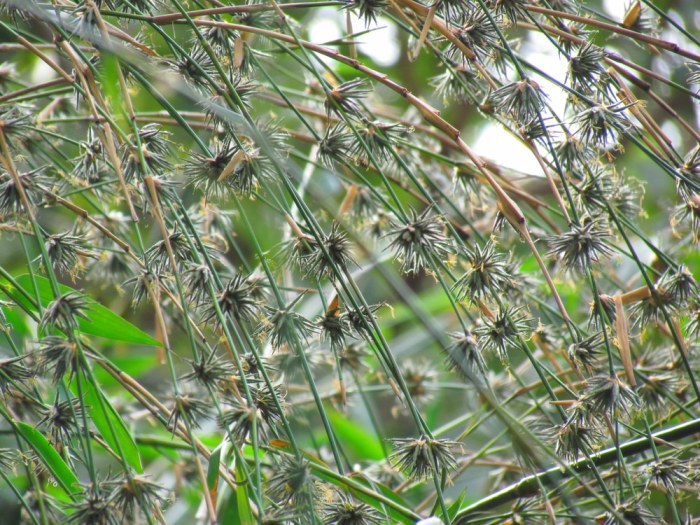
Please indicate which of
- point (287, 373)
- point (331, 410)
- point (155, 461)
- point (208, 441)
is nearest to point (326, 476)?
point (287, 373)

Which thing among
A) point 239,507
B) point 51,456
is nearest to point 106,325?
point 51,456

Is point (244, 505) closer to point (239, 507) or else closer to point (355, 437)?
point (239, 507)

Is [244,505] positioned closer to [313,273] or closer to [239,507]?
[239,507]

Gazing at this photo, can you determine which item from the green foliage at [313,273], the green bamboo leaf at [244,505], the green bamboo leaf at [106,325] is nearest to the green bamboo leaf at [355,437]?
the green foliage at [313,273]

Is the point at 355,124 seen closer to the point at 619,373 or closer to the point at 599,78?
the point at 599,78

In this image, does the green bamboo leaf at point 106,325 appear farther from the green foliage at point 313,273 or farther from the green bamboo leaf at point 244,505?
the green bamboo leaf at point 244,505

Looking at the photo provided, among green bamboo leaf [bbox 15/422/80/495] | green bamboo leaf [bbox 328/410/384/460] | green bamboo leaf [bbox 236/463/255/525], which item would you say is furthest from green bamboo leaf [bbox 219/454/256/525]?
green bamboo leaf [bbox 328/410/384/460]

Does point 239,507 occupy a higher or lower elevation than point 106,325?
lower

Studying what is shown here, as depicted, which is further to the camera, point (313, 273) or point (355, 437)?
point (355, 437)

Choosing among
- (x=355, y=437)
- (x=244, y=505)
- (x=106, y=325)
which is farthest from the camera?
(x=355, y=437)

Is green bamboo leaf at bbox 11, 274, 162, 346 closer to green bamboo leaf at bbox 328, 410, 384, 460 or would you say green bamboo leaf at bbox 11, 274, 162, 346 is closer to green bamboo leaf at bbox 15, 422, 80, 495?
green bamboo leaf at bbox 15, 422, 80, 495

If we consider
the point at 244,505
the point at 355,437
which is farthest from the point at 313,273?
the point at 355,437

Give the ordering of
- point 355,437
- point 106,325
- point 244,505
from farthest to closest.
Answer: point 355,437 → point 106,325 → point 244,505
